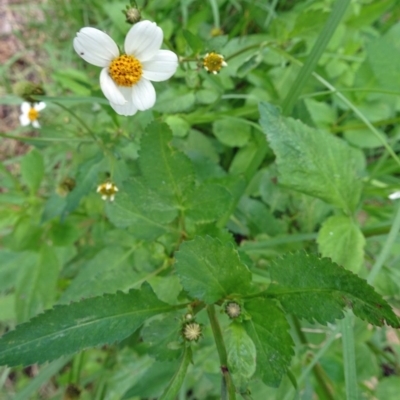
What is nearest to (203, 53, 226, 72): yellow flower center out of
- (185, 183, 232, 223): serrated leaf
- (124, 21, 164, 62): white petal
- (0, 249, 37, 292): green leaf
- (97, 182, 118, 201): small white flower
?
(124, 21, 164, 62): white petal

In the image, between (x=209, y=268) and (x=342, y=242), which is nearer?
(x=209, y=268)

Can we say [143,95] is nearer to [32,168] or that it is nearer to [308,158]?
[308,158]

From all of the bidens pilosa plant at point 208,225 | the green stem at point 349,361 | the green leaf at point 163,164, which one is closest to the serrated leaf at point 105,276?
the bidens pilosa plant at point 208,225

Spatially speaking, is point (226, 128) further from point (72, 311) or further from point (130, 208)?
point (72, 311)

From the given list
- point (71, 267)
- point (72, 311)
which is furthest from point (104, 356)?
point (72, 311)

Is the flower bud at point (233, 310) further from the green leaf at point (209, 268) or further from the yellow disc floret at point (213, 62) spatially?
the yellow disc floret at point (213, 62)

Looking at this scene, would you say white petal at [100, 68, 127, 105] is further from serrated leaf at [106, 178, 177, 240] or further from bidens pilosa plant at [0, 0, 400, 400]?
serrated leaf at [106, 178, 177, 240]

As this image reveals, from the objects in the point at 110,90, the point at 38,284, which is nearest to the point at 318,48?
the point at 110,90
